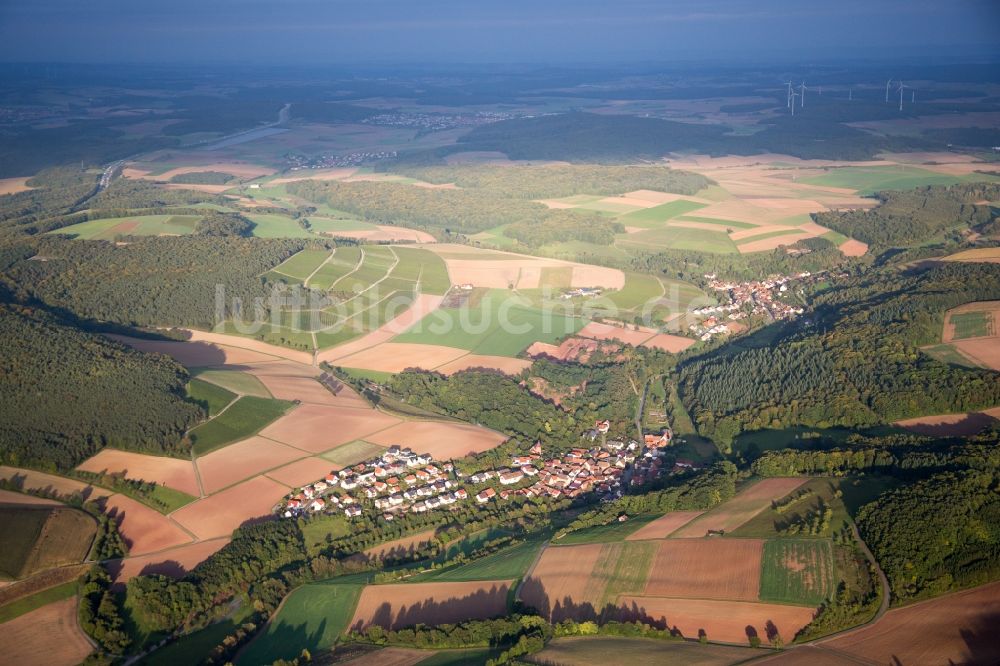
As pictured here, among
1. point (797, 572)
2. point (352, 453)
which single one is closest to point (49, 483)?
point (352, 453)

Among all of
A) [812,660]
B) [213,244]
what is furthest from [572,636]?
[213,244]

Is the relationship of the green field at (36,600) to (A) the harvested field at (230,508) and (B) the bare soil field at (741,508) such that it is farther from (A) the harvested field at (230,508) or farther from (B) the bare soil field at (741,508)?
(B) the bare soil field at (741,508)

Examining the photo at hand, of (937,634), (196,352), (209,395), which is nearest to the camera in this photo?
(937,634)

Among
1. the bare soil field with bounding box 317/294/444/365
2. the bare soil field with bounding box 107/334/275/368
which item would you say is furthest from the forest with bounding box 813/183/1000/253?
the bare soil field with bounding box 107/334/275/368

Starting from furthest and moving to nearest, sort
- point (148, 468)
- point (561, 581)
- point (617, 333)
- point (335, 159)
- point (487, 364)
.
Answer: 1. point (335, 159)
2. point (617, 333)
3. point (487, 364)
4. point (148, 468)
5. point (561, 581)

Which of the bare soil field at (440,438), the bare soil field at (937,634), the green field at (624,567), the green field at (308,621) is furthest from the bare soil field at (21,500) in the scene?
the bare soil field at (937,634)

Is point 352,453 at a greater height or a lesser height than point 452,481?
greater

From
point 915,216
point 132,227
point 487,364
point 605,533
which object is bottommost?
point 605,533

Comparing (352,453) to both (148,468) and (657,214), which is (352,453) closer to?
(148,468)
